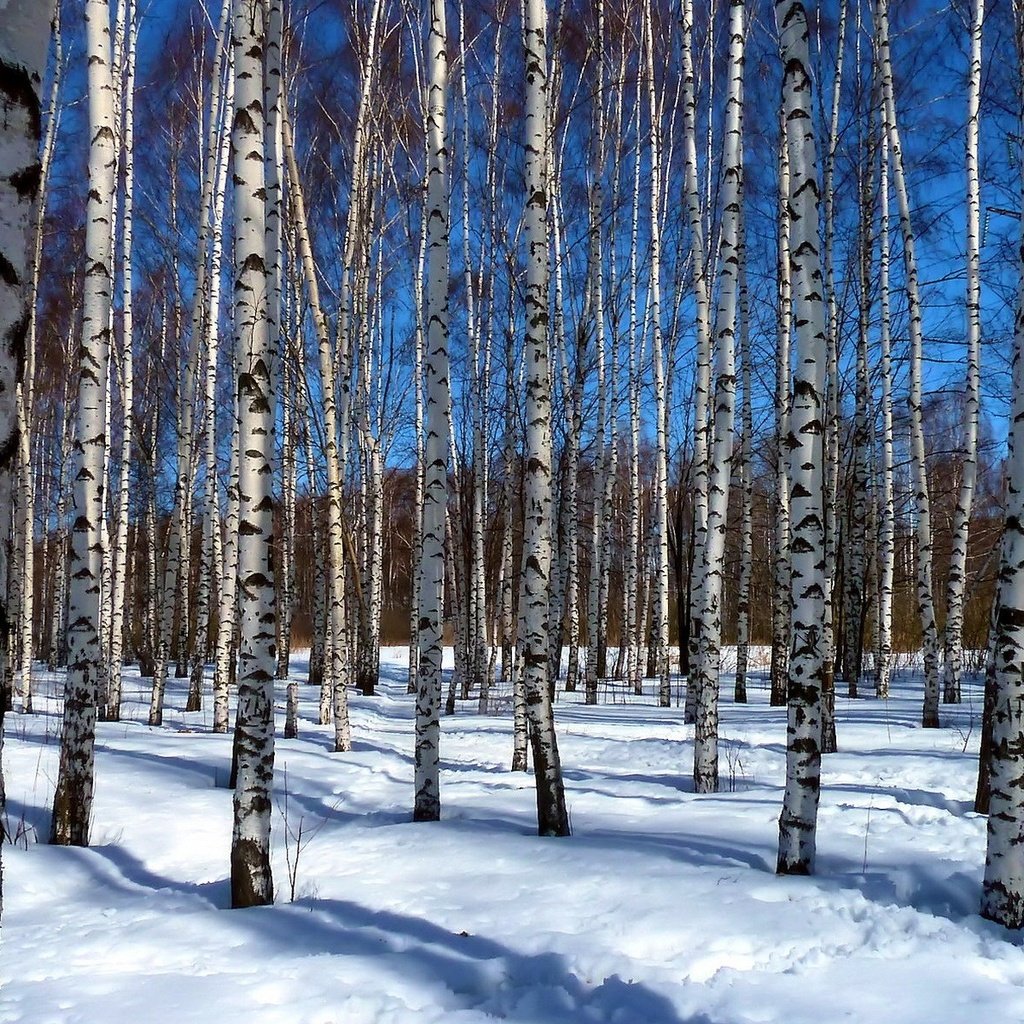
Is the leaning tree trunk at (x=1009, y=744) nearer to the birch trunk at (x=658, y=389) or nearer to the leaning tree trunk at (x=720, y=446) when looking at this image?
the leaning tree trunk at (x=720, y=446)

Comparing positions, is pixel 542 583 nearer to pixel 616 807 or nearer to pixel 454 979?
pixel 616 807

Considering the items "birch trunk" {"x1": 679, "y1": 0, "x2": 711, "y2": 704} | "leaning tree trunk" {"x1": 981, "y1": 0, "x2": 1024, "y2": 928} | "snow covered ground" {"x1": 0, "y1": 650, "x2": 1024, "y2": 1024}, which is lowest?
"snow covered ground" {"x1": 0, "y1": 650, "x2": 1024, "y2": 1024}

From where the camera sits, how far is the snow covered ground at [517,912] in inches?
120

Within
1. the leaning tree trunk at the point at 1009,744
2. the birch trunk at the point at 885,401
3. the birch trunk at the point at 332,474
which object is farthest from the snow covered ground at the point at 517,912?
the birch trunk at the point at 885,401

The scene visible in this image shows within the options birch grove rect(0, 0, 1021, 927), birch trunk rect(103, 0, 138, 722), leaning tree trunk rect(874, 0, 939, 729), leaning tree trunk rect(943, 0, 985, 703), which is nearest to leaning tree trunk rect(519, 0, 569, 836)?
birch grove rect(0, 0, 1021, 927)

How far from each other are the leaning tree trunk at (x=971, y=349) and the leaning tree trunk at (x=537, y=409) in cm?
662

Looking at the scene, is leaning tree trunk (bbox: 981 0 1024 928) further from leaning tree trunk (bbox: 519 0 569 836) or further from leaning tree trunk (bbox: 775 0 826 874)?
leaning tree trunk (bbox: 519 0 569 836)

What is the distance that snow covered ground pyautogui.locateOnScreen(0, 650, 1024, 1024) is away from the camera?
3057 mm

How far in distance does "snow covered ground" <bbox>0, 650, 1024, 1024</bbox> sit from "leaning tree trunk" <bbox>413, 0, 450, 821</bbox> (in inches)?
16.5

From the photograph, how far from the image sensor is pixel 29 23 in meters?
1.54

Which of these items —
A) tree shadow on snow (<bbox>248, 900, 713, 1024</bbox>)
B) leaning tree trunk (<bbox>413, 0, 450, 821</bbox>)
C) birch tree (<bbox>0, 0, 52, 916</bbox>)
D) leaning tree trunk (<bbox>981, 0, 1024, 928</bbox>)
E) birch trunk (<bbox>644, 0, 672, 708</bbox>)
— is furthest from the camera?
birch trunk (<bbox>644, 0, 672, 708</bbox>)

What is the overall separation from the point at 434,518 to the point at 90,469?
7.85 feet

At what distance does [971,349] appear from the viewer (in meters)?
10.3

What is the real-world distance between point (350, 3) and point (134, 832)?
11015mm
